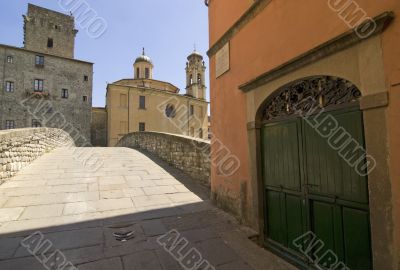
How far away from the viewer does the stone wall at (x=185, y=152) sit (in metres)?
6.99

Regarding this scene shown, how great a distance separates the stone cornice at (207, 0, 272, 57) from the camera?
4.00 metres

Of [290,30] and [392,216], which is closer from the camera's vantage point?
[392,216]

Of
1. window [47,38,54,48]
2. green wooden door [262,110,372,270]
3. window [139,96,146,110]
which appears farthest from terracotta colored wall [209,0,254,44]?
window [47,38,54,48]

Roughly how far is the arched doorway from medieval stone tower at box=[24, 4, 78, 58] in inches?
1428

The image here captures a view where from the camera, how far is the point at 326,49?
272 cm

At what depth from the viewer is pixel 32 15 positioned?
30.4 m

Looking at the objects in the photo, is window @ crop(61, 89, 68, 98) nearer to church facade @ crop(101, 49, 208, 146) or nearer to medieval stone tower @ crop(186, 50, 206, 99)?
church facade @ crop(101, 49, 208, 146)

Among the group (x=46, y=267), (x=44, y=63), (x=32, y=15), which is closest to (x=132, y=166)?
(x=46, y=267)

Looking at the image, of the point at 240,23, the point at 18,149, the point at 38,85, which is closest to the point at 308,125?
the point at 240,23

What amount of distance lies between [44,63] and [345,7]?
3202 centimetres

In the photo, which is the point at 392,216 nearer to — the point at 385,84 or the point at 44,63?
the point at 385,84

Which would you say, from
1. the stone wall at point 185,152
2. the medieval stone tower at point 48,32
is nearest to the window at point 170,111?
the medieval stone tower at point 48,32

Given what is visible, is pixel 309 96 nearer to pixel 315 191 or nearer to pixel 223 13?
pixel 315 191

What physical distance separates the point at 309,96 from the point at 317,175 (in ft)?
3.45
